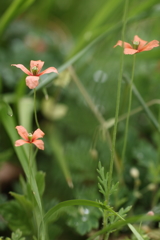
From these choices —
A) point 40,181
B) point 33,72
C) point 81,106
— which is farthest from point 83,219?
point 81,106

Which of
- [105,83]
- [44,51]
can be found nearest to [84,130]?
[105,83]

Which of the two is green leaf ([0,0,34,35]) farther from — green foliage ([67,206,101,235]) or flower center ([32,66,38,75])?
green foliage ([67,206,101,235])

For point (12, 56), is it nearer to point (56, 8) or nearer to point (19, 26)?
point (19, 26)

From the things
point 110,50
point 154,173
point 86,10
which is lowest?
point 154,173

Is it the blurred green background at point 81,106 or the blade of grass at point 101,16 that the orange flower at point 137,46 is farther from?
the blade of grass at point 101,16

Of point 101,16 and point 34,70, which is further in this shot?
point 101,16

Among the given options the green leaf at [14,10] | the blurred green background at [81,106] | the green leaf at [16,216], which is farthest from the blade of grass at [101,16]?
the green leaf at [16,216]

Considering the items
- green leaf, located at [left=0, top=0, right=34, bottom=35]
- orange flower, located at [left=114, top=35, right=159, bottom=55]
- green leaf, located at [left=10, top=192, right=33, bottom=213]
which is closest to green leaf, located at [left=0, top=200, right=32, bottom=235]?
green leaf, located at [left=10, top=192, right=33, bottom=213]

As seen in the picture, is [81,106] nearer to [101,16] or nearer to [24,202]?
[101,16]
